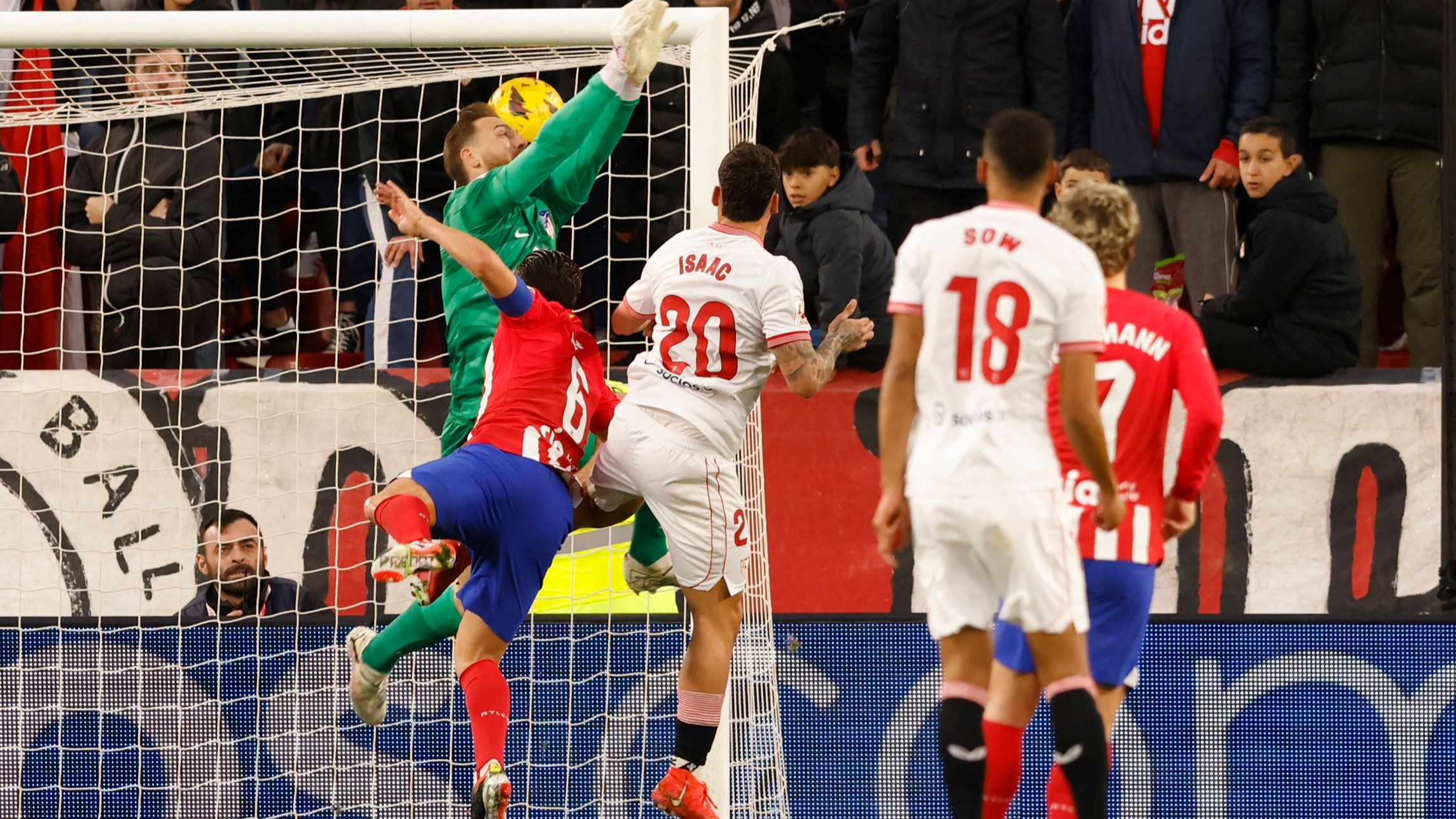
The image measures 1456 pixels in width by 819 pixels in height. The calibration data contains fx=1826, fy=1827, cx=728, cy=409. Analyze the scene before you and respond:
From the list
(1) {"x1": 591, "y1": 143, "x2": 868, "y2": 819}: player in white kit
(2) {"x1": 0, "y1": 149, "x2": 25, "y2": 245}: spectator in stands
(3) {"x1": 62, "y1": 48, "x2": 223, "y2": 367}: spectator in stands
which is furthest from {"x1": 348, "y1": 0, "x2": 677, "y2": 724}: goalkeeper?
(2) {"x1": 0, "y1": 149, "x2": 25, "y2": 245}: spectator in stands

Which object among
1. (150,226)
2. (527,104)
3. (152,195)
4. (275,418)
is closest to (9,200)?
(152,195)

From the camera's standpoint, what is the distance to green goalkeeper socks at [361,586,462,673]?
6258 mm

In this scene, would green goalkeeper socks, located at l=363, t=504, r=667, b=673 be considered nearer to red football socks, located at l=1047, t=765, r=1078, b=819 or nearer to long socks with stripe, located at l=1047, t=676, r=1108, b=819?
red football socks, located at l=1047, t=765, r=1078, b=819

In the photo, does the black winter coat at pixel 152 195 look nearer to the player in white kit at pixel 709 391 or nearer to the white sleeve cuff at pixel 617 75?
the white sleeve cuff at pixel 617 75

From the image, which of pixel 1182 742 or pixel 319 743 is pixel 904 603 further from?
pixel 319 743

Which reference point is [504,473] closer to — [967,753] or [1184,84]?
[967,753]

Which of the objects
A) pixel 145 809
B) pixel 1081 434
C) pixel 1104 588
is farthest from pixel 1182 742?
pixel 145 809

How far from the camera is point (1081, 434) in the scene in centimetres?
448

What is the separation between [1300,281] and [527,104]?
329 cm

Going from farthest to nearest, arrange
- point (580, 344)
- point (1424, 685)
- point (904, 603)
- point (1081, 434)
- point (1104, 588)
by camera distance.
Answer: point (904, 603), point (1424, 685), point (580, 344), point (1104, 588), point (1081, 434)

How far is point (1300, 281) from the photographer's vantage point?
301 inches

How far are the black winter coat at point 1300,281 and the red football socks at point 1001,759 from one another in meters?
3.50

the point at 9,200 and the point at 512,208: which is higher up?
the point at 9,200

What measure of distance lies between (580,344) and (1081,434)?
7.37 ft
